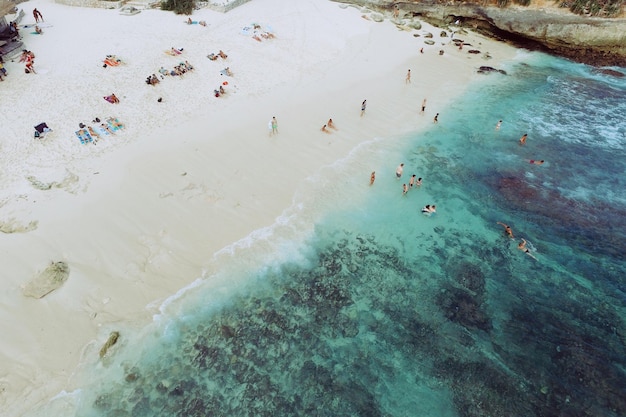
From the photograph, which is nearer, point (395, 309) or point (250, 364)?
point (250, 364)

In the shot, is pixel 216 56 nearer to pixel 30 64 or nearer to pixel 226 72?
pixel 226 72

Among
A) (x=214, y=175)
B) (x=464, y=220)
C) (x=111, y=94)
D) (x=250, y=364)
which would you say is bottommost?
(x=250, y=364)

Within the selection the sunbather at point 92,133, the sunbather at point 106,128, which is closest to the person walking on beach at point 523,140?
the sunbather at point 106,128

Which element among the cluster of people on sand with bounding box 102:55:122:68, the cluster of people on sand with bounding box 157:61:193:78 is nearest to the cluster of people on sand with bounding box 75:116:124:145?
the cluster of people on sand with bounding box 157:61:193:78

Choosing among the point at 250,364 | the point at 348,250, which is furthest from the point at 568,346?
the point at 250,364

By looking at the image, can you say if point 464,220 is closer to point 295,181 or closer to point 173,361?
point 295,181

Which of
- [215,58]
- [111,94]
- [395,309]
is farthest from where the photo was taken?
[215,58]
